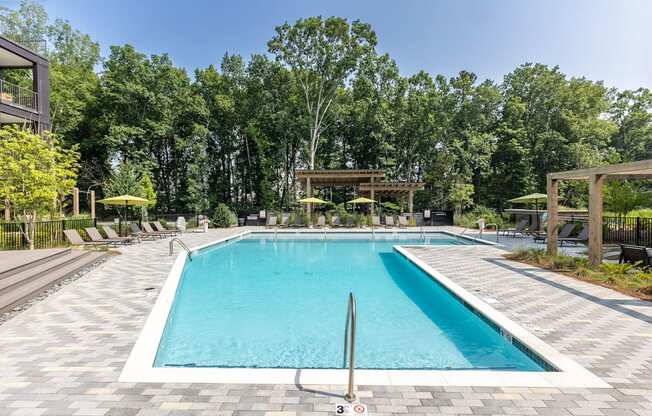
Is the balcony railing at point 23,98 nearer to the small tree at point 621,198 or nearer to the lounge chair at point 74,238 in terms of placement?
the lounge chair at point 74,238

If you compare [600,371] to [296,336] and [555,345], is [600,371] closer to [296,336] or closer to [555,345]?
[555,345]

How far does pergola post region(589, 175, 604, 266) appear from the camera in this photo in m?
7.34

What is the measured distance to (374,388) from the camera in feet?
8.82

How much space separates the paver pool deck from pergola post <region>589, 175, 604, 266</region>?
2053 millimetres

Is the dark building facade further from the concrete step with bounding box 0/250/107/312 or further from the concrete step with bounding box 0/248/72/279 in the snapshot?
the concrete step with bounding box 0/248/72/279

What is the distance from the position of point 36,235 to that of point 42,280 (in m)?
5.38

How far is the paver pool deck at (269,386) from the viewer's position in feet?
7.91

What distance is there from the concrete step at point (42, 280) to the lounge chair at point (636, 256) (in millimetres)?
10706

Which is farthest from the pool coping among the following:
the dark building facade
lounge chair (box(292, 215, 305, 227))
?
lounge chair (box(292, 215, 305, 227))

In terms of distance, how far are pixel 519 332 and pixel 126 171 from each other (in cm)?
2085

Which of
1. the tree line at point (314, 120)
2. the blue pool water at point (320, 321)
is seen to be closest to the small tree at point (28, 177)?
the blue pool water at point (320, 321)

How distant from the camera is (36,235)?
396 inches

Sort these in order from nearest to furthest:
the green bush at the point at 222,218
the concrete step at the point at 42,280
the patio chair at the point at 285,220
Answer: the concrete step at the point at 42,280
the patio chair at the point at 285,220
the green bush at the point at 222,218

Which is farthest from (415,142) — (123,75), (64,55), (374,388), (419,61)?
(64,55)
